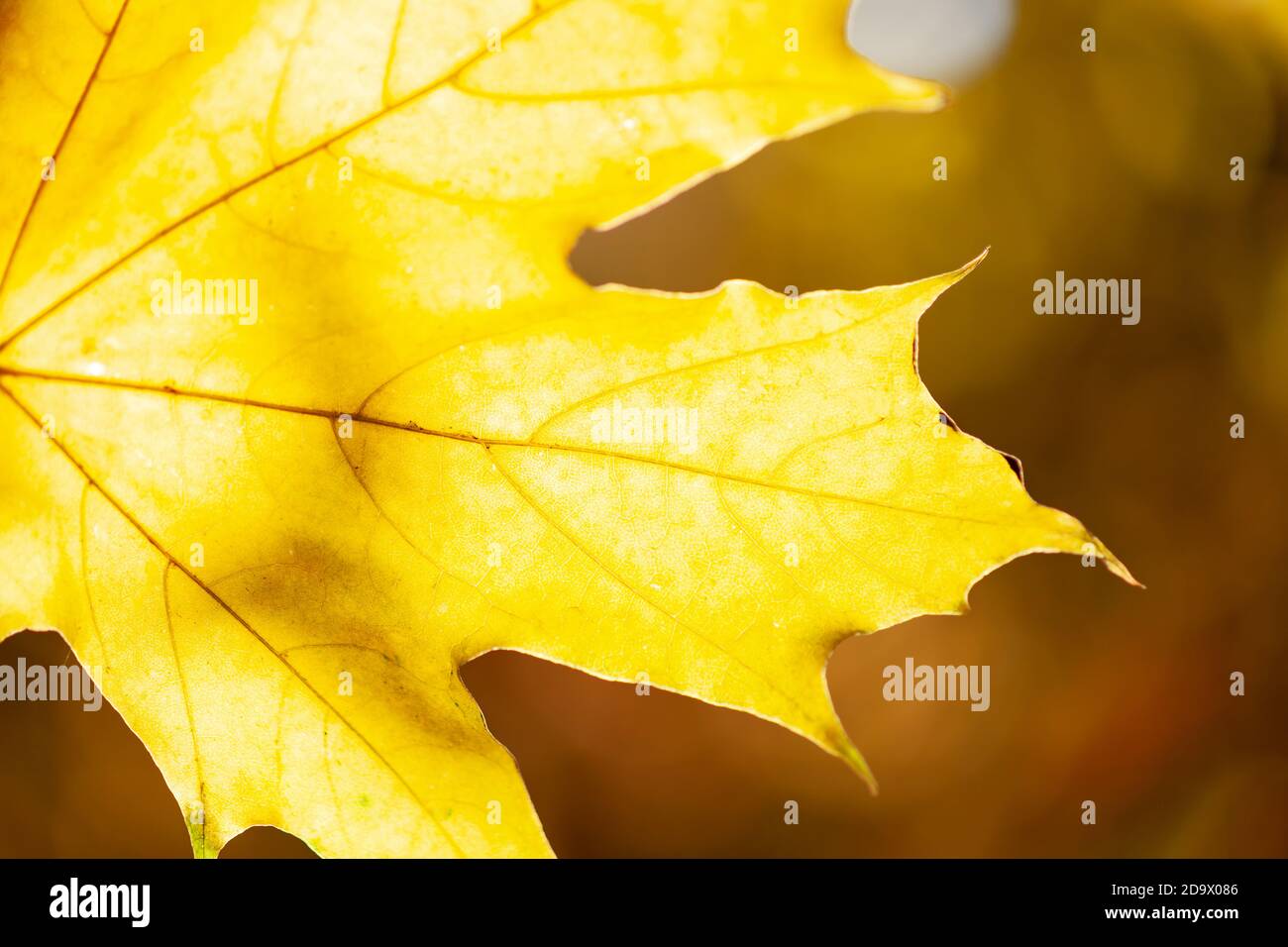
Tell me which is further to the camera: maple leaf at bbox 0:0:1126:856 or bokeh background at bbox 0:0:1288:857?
bokeh background at bbox 0:0:1288:857

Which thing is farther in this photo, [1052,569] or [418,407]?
[1052,569]

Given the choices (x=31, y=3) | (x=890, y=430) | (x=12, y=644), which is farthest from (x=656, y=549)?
(x=12, y=644)

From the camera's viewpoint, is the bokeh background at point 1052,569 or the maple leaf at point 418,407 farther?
the bokeh background at point 1052,569
